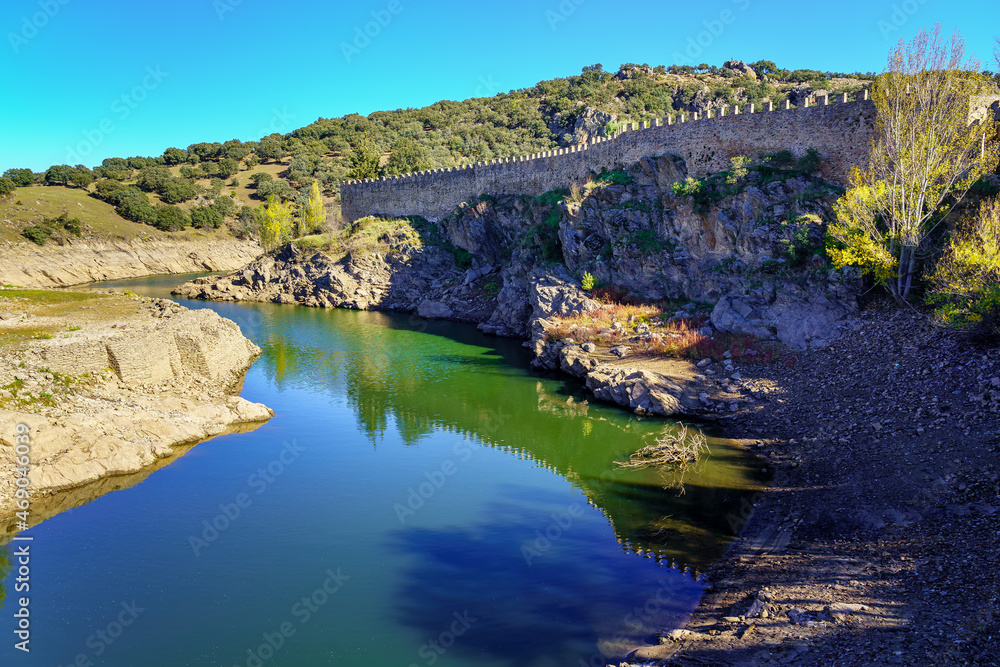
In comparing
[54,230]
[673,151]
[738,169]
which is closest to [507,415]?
[738,169]

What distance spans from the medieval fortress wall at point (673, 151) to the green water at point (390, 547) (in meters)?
16.6

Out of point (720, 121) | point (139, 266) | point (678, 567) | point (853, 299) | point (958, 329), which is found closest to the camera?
point (678, 567)

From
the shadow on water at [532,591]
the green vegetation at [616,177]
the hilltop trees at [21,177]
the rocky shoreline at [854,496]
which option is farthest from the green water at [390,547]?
the hilltop trees at [21,177]

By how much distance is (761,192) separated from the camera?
29.4 m

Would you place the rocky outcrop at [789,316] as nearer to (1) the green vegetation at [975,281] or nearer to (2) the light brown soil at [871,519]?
(2) the light brown soil at [871,519]

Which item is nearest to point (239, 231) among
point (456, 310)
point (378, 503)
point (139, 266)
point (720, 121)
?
point (139, 266)

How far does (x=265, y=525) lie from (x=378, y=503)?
9.68 feet

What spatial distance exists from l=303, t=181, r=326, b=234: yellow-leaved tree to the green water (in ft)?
139

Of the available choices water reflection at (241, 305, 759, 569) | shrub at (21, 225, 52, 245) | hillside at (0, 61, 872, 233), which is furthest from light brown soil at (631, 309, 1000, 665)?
shrub at (21, 225, 52, 245)

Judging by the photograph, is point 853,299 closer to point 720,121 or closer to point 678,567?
point 720,121

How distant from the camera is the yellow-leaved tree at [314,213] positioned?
6281 cm

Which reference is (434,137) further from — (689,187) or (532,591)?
(532,591)

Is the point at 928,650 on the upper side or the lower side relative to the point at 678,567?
upper

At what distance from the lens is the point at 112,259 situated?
67000 mm
